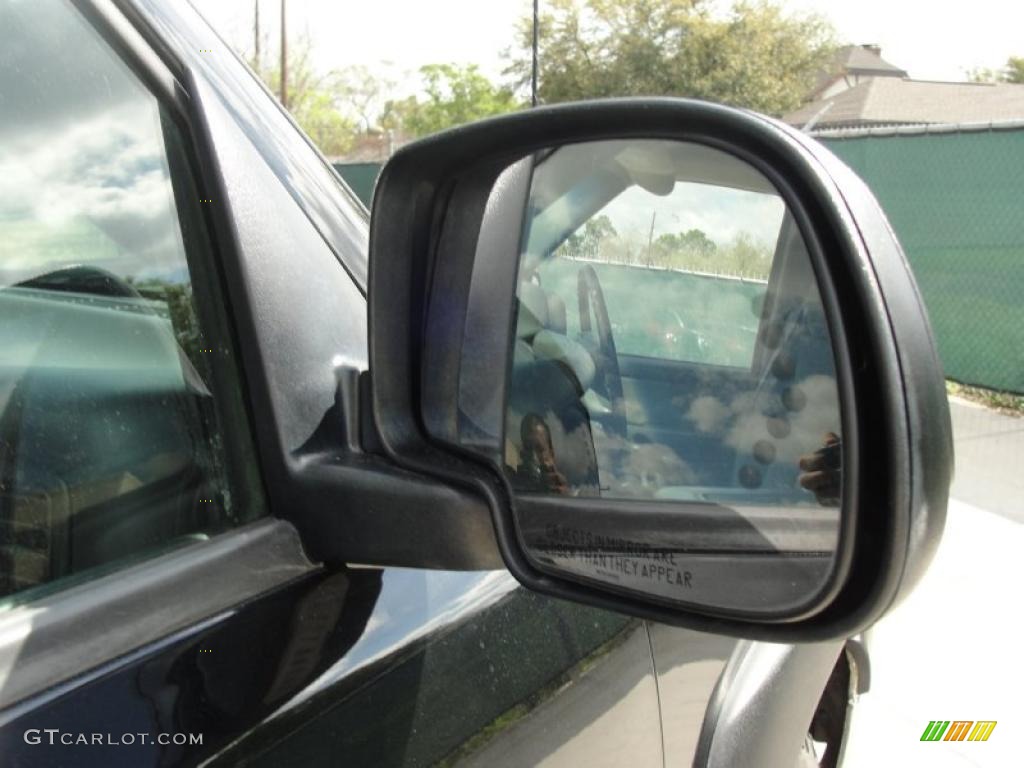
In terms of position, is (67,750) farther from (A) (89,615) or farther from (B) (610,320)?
(B) (610,320)

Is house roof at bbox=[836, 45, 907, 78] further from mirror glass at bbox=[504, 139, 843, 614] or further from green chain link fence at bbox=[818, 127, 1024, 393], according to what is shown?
mirror glass at bbox=[504, 139, 843, 614]

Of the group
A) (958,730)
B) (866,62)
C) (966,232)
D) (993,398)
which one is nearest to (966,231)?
(966,232)

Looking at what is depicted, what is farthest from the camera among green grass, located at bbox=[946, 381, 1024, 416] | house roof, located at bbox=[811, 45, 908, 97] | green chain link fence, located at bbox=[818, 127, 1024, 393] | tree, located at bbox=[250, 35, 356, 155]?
house roof, located at bbox=[811, 45, 908, 97]

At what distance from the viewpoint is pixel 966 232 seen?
10023 millimetres

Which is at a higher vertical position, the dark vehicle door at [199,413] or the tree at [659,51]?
the tree at [659,51]

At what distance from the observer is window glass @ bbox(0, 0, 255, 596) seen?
45.0 inches

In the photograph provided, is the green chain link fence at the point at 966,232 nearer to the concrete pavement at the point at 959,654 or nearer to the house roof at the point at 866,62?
the concrete pavement at the point at 959,654

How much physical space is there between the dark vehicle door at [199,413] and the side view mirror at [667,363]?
13 cm

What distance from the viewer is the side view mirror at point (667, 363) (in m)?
0.94

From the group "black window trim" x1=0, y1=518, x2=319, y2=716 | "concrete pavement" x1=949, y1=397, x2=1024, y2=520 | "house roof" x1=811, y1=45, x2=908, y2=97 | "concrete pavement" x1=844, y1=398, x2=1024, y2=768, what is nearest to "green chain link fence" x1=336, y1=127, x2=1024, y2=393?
"concrete pavement" x1=949, y1=397, x2=1024, y2=520

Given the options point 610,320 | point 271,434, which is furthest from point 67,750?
point 610,320

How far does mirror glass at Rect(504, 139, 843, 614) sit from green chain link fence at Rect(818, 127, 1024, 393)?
28.8ft

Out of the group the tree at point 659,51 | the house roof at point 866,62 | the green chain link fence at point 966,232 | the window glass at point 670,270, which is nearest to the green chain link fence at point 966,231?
the green chain link fence at point 966,232

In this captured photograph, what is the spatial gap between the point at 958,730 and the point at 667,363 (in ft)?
10.2
